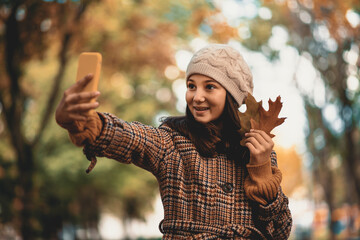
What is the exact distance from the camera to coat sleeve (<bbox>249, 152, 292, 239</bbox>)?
2.18 meters

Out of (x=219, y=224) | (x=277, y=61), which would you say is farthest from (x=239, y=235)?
(x=277, y=61)

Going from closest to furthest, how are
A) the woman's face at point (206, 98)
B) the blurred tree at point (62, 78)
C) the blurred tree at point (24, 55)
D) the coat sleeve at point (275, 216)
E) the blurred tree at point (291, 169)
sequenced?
the coat sleeve at point (275, 216) < the woman's face at point (206, 98) < the blurred tree at point (24, 55) < the blurred tree at point (62, 78) < the blurred tree at point (291, 169)

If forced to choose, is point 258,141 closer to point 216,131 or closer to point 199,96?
point 216,131

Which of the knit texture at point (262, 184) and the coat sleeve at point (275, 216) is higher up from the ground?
the knit texture at point (262, 184)

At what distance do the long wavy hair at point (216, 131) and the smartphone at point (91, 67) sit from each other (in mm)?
703

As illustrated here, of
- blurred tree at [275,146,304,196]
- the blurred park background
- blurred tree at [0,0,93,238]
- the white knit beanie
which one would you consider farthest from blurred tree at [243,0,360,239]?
blurred tree at [275,146,304,196]

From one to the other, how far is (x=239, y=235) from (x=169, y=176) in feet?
1.48

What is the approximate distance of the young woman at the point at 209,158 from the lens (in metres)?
2.07

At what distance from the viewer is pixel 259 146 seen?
7.11ft

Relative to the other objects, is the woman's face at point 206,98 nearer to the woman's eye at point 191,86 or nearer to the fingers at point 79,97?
the woman's eye at point 191,86

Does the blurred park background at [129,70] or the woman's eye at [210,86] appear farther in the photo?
the blurred park background at [129,70]

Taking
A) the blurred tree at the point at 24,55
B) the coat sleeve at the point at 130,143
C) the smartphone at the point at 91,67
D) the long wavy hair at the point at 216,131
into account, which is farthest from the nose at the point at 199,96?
the blurred tree at the point at 24,55

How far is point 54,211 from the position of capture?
17500 millimetres

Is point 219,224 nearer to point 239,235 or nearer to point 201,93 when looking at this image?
point 239,235
